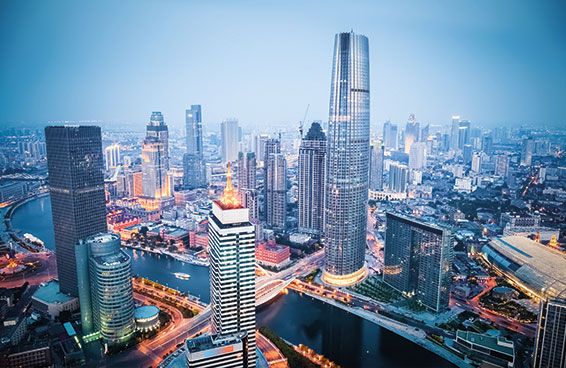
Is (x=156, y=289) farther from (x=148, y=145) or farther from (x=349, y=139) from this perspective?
(x=148, y=145)

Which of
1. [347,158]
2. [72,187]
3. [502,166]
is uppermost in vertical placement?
[347,158]

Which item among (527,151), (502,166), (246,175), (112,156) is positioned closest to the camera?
(246,175)

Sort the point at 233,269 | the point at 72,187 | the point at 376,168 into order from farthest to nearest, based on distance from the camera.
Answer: the point at 376,168 < the point at 72,187 < the point at 233,269

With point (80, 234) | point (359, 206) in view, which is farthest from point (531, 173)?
point (80, 234)

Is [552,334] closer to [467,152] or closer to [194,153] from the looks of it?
[194,153]

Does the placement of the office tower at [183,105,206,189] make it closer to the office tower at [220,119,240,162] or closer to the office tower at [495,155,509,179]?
the office tower at [220,119,240,162]

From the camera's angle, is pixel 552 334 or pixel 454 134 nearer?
pixel 552 334

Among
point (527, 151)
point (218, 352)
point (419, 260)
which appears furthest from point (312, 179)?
point (527, 151)

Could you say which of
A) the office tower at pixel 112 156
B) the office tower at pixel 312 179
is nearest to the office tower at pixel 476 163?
the office tower at pixel 312 179
